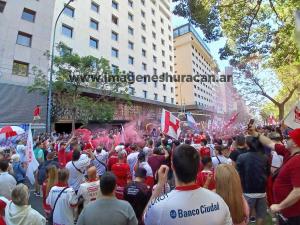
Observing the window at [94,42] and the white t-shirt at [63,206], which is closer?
the white t-shirt at [63,206]

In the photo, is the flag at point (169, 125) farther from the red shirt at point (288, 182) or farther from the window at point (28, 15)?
the window at point (28, 15)

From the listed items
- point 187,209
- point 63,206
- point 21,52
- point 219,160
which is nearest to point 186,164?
point 187,209

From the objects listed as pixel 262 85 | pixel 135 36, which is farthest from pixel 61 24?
pixel 262 85

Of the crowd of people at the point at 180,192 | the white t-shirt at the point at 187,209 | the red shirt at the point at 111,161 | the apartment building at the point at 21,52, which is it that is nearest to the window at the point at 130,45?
the apartment building at the point at 21,52

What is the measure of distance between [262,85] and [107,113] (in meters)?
15.9

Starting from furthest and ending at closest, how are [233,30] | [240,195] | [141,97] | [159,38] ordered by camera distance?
A: [159,38] < [141,97] < [233,30] < [240,195]

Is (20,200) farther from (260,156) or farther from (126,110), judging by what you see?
(126,110)

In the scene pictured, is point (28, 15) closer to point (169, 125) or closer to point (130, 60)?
point (130, 60)

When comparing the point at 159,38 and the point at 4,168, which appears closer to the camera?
the point at 4,168

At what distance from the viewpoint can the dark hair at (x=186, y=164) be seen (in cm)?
230

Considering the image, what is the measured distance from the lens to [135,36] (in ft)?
146

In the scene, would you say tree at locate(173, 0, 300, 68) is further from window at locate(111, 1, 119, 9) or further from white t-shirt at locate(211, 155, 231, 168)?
window at locate(111, 1, 119, 9)

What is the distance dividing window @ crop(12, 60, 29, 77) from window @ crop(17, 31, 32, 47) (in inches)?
65.3

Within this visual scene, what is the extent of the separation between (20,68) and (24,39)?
2604 millimetres
